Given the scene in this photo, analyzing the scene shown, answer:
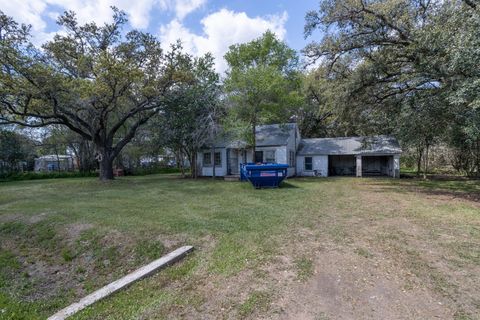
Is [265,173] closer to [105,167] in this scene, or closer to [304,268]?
[304,268]

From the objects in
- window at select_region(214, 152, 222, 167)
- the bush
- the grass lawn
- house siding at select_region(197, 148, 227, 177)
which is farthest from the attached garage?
the bush

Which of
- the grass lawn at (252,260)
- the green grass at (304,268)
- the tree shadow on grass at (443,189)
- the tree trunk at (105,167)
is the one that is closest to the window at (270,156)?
the tree shadow on grass at (443,189)

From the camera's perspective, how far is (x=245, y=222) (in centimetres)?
644

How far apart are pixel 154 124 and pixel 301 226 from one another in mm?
14883

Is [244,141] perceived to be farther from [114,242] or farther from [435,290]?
[435,290]

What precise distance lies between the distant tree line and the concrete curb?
8.69 metres

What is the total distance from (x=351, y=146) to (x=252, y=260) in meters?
19.2

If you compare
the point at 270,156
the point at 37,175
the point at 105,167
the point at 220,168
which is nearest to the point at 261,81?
the point at 270,156

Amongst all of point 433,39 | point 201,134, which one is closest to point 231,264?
point 433,39

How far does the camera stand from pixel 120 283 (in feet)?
12.4

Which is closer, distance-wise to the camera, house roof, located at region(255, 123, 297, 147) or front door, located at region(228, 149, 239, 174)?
house roof, located at region(255, 123, 297, 147)

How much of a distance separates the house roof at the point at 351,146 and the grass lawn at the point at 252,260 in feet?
37.6

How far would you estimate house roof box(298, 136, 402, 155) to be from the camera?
1928cm

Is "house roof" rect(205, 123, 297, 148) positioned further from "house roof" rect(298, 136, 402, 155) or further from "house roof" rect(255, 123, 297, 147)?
"house roof" rect(298, 136, 402, 155)
